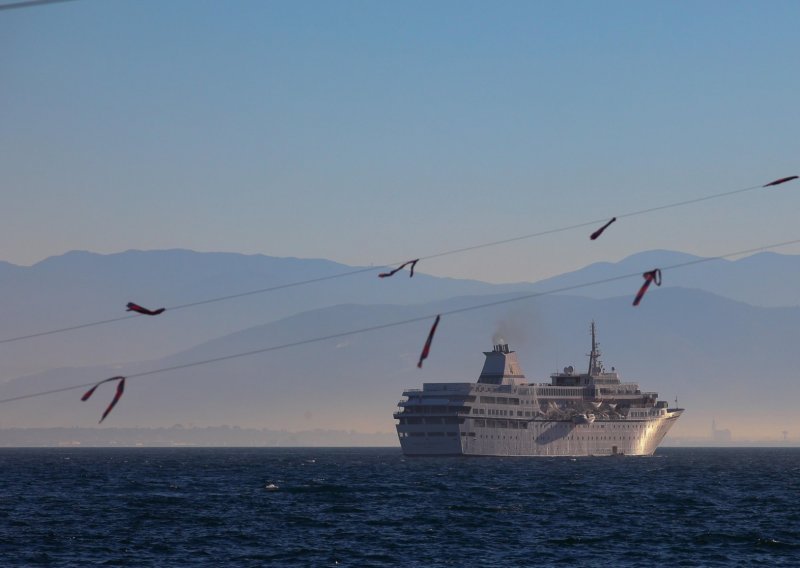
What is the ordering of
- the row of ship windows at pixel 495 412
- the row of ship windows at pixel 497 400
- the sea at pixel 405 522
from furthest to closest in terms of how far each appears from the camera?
1. the row of ship windows at pixel 497 400
2. the row of ship windows at pixel 495 412
3. the sea at pixel 405 522

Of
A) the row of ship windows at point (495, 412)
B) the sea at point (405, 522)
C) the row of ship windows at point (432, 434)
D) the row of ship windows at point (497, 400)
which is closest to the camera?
the sea at point (405, 522)

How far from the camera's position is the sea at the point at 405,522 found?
67.8 meters

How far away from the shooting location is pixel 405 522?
86.7m

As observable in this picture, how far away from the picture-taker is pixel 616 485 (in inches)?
5153

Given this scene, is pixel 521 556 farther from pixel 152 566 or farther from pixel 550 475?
pixel 550 475

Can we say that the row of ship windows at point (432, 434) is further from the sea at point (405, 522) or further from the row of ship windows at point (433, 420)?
the sea at point (405, 522)

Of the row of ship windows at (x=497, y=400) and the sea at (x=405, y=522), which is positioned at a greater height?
the row of ship windows at (x=497, y=400)

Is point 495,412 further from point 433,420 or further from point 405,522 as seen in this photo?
point 405,522

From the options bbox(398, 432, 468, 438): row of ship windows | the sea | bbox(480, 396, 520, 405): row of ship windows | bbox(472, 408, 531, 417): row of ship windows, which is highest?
bbox(480, 396, 520, 405): row of ship windows

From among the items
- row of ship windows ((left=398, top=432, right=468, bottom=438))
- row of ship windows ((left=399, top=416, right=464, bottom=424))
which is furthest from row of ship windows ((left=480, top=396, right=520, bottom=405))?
row of ship windows ((left=399, top=416, right=464, bottom=424))

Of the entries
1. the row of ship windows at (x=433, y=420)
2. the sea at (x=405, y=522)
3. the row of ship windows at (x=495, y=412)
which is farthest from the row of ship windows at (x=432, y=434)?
the sea at (x=405, y=522)

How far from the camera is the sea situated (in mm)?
67812

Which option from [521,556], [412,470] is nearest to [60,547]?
[521,556]

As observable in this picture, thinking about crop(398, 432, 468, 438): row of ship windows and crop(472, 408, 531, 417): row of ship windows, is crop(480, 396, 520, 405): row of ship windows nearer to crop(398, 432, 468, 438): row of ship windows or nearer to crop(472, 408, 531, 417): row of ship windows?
crop(472, 408, 531, 417): row of ship windows
